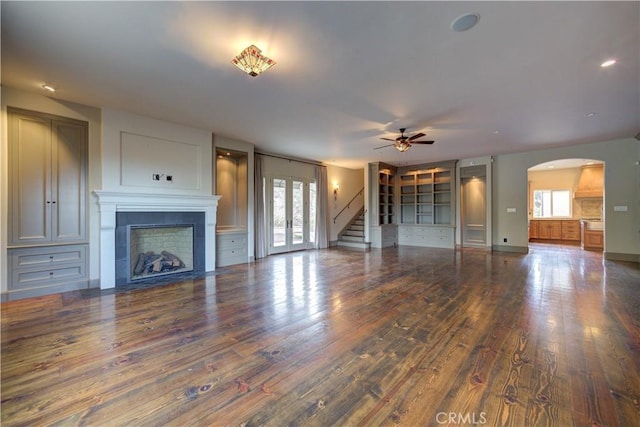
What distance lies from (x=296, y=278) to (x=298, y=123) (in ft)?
9.86

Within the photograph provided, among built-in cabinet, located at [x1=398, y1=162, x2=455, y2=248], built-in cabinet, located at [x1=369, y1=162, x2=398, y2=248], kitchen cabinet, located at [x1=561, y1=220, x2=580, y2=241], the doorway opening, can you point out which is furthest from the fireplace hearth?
kitchen cabinet, located at [x1=561, y1=220, x2=580, y2=241]

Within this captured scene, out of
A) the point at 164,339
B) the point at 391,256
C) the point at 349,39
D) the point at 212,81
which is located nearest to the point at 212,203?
the point at 212,81

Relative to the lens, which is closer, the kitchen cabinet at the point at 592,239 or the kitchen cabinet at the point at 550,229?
the kitchen cabinet at the point at 592,239

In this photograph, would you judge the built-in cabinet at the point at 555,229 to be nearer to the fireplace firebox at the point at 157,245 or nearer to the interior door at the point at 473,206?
the interior door at the point at 473,206

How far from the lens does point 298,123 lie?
5.24 m

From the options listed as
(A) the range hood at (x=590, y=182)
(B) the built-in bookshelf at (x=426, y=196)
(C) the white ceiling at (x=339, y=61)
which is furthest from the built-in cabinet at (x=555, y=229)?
(C) the white ceiling at (x=339, y=61)

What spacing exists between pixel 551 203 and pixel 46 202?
15.8 meters

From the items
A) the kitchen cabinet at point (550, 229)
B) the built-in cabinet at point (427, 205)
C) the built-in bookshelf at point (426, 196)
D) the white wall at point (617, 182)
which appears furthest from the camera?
the kitchen cabinet at point (550, 229)

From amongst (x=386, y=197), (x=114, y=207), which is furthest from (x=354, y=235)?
(x=114, y=207)

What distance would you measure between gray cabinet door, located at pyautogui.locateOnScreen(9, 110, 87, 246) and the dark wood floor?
3.42 ft

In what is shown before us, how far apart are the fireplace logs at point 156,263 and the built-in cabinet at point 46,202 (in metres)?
0.83

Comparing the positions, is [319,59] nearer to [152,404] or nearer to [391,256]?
[152,404]

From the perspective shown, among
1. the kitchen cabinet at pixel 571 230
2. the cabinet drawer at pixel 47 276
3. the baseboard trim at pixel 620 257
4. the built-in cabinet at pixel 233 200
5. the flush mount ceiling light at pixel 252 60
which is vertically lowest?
the baseboard trim at pixel 620 257

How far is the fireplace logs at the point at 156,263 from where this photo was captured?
5.15 metres
